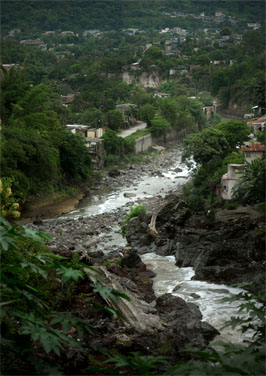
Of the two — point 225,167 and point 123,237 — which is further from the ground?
point 225,167

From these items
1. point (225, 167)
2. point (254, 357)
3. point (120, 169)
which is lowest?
point (120, 169)

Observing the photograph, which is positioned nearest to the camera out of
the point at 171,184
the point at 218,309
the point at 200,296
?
the point at 218,309

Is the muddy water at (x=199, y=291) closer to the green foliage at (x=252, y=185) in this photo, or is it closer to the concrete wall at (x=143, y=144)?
the green foliage at (x=252, y=185)

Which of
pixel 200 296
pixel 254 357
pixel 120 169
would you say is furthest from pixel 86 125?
pixel 254 357

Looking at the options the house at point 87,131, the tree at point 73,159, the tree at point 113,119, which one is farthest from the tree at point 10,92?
the tree at point 113,119

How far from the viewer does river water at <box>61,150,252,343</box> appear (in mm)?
10578

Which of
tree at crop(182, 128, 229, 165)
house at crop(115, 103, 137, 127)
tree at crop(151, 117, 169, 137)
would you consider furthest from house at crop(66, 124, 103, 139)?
tree at crop(182, 128, 229, 165)

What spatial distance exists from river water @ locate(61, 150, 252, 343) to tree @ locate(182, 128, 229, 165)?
2.37 metres

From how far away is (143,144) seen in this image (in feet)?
124

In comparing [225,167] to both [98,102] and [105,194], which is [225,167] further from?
[98,102]

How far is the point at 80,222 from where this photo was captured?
21.4 meters

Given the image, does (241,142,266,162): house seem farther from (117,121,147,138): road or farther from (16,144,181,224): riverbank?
(117,121,147,138): road

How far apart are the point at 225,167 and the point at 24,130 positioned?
9.08 m

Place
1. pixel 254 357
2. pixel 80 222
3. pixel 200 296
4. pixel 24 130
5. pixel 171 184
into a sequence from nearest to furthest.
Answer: pixel 254 357 < pixel 200 296 < pixel 80 222 < pixel 24 130 < pixel 171 184
